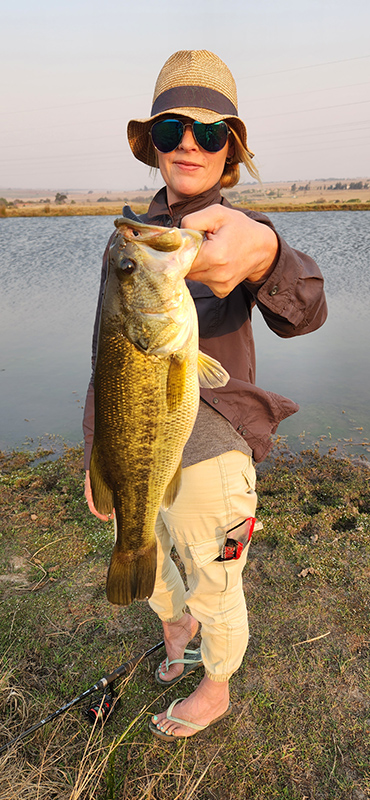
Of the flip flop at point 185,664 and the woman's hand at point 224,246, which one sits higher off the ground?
the woman's hand at point 224,246

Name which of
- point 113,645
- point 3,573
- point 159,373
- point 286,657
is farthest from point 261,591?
point 159,373

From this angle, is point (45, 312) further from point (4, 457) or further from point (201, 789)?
point (201, 789)

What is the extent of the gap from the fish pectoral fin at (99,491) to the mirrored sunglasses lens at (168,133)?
156 centimetres

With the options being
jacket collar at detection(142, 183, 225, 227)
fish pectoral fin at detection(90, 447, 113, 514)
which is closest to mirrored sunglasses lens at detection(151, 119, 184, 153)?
jacket collar at detection(142, 183, 225, 227)

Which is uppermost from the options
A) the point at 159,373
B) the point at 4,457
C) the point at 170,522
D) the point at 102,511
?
the point at 159,373

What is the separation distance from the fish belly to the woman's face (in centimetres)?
114

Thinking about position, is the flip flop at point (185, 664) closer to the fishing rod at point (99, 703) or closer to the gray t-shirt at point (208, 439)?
the fishing rod at point (99, 703)

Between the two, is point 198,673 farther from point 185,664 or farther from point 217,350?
point 217,350

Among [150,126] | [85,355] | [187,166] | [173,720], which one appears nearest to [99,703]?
[173,720]

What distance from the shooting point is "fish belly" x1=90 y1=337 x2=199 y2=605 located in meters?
1.79

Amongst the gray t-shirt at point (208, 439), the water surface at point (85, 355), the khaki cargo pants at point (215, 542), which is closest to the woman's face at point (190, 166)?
the gray t-shirt at point (208, 439)

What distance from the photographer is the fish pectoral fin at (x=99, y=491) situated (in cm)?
206

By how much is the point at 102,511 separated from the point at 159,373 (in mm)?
751

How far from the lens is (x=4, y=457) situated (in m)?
6.69
